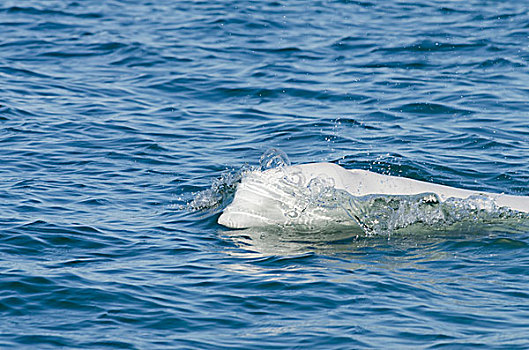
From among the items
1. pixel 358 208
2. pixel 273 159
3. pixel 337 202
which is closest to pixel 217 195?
pixel 273 159

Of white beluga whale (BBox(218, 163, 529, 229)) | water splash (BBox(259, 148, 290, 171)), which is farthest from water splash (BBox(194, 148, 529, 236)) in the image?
water splash (BBox(259, 148, 290, 171))

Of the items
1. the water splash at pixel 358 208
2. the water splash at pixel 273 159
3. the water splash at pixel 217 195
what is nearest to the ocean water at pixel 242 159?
the water splash at pixel 217 195

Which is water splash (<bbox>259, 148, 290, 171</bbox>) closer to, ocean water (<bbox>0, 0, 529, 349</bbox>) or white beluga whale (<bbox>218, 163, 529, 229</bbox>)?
white beluga whale (<bbox>218, 163, 529, 229</bbox>)

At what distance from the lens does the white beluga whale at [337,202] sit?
9.48m

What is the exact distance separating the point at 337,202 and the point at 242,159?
283 cm

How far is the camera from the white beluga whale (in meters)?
9.48

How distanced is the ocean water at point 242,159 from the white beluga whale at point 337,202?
207 mm

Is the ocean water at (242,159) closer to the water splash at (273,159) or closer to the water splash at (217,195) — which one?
the water splash at (217,195)

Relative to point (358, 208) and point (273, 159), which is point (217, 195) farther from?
point (358, 208)

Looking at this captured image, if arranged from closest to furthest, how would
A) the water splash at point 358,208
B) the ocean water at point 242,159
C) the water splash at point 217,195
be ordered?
1. the ocean water at point 242,159
2. the water splash at point 358,208
3. the water splash at point 217,195

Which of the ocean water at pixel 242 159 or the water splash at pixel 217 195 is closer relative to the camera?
the ocean water at pixel 242 159

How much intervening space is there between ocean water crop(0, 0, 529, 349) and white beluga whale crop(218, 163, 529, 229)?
0.21m

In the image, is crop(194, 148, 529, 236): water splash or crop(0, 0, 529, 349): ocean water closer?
crop(0, 0, 529, 349): ocean water

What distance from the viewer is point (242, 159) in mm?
12078
